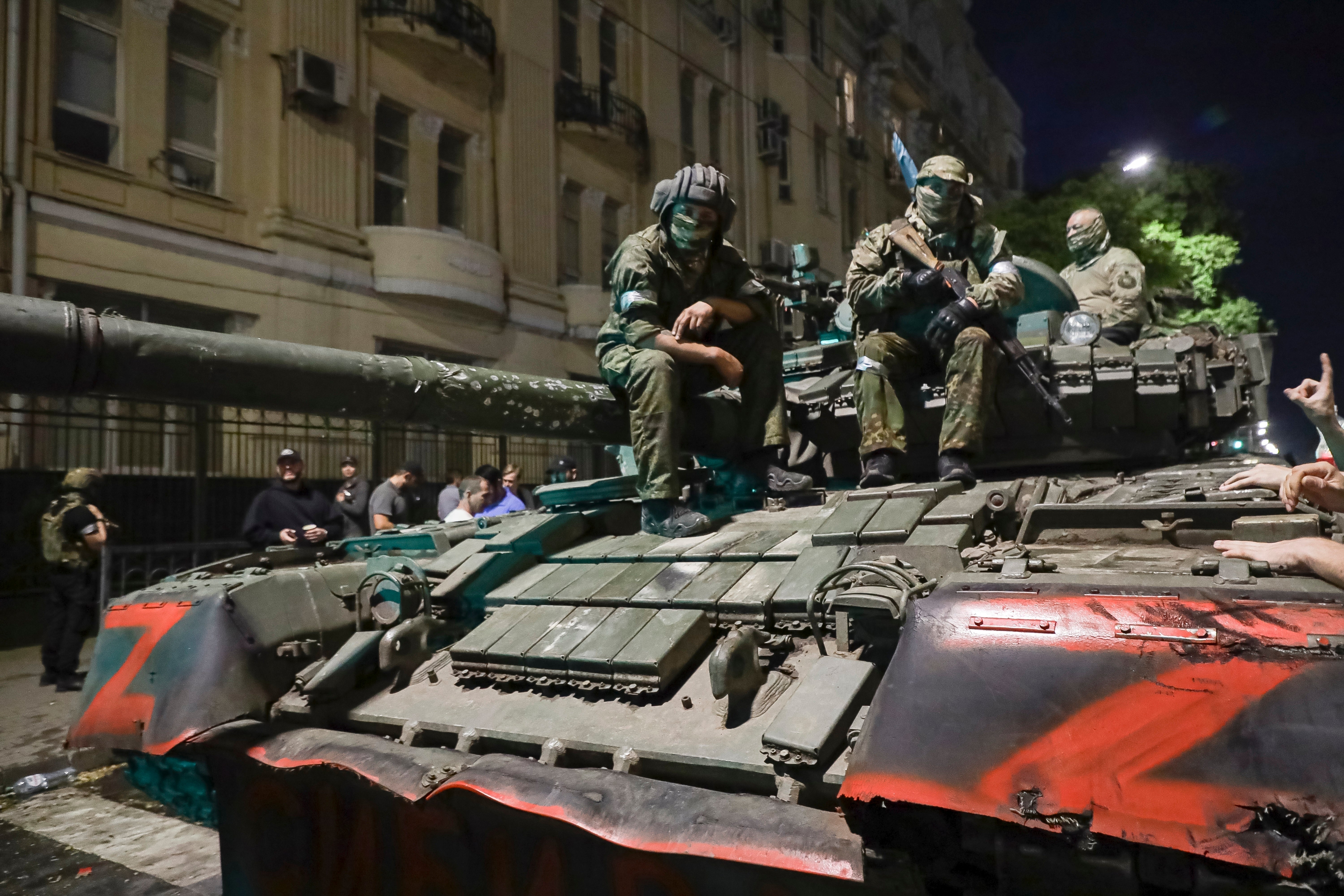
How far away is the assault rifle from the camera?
420 cm

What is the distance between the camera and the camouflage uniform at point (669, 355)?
3.78 m

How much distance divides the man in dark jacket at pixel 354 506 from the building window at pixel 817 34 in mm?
15540

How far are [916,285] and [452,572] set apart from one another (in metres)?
2.32

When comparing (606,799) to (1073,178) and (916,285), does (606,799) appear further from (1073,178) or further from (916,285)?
(1073,178)

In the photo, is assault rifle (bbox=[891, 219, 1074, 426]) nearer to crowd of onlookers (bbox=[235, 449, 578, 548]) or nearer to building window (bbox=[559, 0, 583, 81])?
crowd of onlookers (bbox=[235, 449, 578, 548])

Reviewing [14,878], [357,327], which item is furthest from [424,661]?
[357,327]

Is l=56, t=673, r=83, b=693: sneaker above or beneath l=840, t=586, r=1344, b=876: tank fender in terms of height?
beneath

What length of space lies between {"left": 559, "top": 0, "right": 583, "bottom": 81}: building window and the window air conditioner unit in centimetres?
468

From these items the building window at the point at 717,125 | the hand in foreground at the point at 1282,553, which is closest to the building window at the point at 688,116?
the building window at the point at 717,125

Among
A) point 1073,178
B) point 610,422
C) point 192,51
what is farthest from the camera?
point 1073,178

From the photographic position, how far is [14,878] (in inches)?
165

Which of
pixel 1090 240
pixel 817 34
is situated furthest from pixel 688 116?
pixel 1090 240

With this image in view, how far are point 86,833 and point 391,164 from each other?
32.6ft

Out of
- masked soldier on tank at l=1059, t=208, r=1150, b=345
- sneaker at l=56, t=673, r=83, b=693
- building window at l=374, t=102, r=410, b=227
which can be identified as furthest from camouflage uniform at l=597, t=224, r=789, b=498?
building window at l=374, t=102, r=410, b=227
